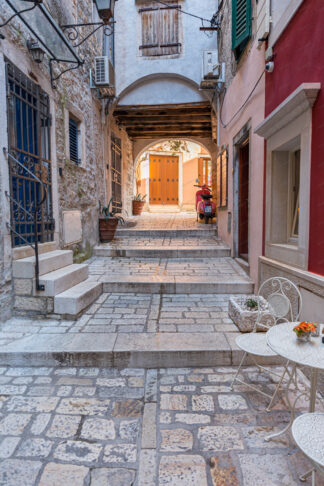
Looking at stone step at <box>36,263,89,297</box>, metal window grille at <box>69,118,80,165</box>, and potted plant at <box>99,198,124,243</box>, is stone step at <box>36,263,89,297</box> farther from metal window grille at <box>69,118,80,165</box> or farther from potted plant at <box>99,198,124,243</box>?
potted plant at <box>99,198,124,243</box>

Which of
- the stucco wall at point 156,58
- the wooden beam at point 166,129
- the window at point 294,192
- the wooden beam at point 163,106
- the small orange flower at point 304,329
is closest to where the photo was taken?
the small orange flower at point 304,329

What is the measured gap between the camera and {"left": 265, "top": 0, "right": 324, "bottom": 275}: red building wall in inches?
102

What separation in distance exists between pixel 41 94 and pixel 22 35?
0.75 meters

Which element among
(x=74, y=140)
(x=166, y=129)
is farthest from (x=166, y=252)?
(x=166, y=129)

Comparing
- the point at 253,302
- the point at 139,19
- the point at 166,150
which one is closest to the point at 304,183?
the point at 253,302

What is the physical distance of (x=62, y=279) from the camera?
399 centimetres

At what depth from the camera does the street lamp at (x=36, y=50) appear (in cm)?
399

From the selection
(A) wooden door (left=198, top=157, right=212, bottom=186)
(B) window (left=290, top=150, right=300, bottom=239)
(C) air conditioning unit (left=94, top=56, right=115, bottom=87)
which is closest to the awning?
(C) air conditioning unit (left=94, top=56, right=115, bottom=87)

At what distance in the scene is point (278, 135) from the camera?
11.7 ft

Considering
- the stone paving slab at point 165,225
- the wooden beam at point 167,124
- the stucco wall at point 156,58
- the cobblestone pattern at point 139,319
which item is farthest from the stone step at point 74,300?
the wooden beam at point 167,124

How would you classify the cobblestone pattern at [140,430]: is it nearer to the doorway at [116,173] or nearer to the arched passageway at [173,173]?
the doorway at [116,173]

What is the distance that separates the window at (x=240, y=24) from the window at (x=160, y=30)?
3120 millimetres

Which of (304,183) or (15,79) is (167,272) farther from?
(15,79)

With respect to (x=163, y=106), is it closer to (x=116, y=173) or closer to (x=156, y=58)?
(x=156, y=58)
